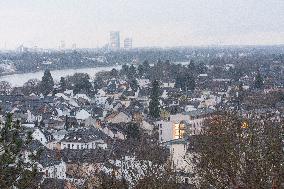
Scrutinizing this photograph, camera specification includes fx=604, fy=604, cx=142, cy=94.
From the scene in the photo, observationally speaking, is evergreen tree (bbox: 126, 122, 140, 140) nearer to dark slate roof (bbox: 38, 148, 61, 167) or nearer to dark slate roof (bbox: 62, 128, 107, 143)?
dark slate roof (bbox: 62, 128, 107, 143)

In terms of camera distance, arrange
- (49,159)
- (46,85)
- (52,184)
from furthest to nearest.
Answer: (46,85) → (49,159) → (52,184)

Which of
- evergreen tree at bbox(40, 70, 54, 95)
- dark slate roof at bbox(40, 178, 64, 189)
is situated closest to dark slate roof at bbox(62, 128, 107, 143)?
dark slate roof at bbox(40, 178, 64, 189)

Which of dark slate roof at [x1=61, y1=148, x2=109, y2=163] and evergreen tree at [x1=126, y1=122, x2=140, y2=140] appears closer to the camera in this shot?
dark slate roof at [x1=61, y1=148, x2=109, y2=163]

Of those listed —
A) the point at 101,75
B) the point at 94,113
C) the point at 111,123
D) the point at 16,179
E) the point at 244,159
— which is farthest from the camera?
the point at 101,75

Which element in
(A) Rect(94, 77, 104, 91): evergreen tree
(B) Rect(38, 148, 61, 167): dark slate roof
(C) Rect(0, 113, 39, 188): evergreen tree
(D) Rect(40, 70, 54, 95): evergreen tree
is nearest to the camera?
(C) Rect(0, 113, 39, 188): evergreen tree

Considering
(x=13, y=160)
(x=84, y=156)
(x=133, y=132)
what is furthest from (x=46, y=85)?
(x=13, y=160)

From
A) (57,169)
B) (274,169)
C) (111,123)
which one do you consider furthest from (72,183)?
(111,123)

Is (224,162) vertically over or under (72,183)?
over

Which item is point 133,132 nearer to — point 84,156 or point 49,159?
point 84,156

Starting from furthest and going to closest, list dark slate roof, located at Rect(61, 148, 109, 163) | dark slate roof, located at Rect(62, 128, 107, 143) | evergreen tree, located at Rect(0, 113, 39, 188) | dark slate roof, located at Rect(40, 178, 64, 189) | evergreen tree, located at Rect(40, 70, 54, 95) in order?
evergreen tree, located at Rect(40, 70, 54, 95) → dark slate roof, located at Rect(62, 128, 107, 143) → dark slate roof, located at Rect(61, 148, 109, 163) → dark slate roof, located at Rect(40, 178, 64, 189) → evergreen tree, located at Rect(0, 113, 39, 188)

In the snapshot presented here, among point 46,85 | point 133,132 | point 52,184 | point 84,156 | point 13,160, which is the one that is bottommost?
point 46,85

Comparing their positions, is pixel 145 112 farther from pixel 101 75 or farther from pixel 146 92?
pixel 101 75
